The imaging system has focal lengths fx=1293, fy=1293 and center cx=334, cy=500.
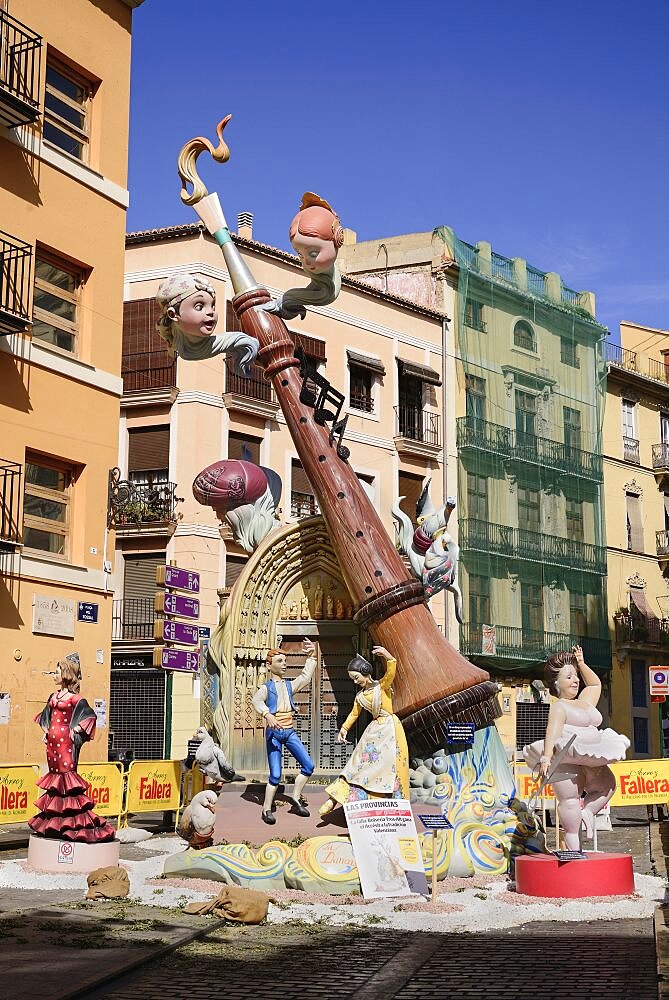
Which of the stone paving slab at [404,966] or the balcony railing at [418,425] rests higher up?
the balcony railing at [418,425]

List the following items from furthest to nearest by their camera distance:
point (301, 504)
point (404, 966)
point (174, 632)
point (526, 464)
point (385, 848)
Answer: point (526, 464)
point (301, 504)
point (174, 632)
point (385, 848)
point (404, 966)

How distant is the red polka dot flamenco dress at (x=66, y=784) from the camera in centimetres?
1218

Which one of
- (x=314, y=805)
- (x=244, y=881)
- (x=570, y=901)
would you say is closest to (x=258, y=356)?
(x=314, y=805)

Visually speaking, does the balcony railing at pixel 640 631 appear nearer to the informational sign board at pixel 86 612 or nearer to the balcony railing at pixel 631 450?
the balcony railing at pixel 631 450

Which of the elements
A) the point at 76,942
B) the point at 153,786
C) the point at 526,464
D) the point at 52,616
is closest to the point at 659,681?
the point at 153,786

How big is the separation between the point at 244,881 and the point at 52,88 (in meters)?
12.9

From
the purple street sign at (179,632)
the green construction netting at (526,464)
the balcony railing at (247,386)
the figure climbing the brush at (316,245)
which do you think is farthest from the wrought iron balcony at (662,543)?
the figure climbing the brush at (316,245)

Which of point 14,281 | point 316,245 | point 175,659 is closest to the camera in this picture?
point 316,245

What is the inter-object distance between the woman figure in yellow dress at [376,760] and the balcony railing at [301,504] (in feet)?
67.3

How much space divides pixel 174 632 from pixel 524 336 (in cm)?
2850

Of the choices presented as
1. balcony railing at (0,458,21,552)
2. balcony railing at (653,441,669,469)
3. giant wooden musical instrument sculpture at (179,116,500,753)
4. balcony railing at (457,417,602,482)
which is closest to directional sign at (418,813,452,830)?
Result: giant wooden musical instrument sculpture at (179,116,500,753)

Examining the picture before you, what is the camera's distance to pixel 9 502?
17391 mm

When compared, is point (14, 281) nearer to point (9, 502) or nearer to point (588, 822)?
point (9, 502)

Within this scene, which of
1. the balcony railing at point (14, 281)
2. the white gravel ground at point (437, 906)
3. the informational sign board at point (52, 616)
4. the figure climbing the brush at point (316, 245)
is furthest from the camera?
the informational sign board at point (52, 616)
